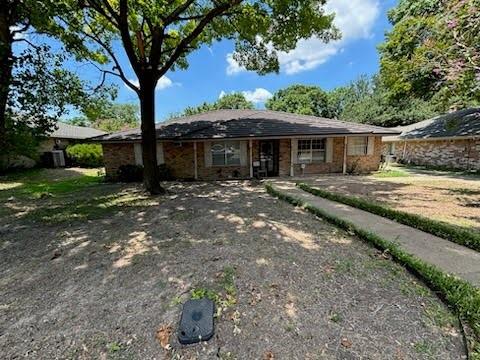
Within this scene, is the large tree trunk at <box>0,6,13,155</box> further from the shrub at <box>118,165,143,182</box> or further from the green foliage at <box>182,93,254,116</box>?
the green foliage at <box>182,93,254,116</box>

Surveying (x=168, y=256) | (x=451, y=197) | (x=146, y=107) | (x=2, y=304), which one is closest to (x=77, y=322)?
(x=2, y=304)

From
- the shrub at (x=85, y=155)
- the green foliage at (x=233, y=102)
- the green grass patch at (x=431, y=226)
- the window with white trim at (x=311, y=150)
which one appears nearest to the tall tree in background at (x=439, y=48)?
the green grass patch at (x=431, y=226)

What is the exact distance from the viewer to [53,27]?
28.1 feet

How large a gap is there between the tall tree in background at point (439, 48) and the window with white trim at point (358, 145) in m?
3.70

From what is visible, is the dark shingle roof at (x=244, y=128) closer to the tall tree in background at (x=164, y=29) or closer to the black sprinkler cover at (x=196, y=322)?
the tall tree in background at (x=164, y=29)

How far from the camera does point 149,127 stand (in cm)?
903

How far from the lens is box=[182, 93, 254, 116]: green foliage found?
42125mm

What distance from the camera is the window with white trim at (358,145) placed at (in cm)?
1400

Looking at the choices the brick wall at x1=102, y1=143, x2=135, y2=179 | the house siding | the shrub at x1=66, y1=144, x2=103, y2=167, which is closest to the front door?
the house siding

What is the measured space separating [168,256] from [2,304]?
201 centimetres

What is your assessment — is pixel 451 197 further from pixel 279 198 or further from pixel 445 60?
pixel 279 198

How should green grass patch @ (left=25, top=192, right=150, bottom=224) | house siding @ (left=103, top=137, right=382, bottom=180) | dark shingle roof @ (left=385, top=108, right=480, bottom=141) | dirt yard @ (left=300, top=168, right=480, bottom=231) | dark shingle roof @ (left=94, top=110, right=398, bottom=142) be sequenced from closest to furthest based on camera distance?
dirt yard @ (left=300, top=168, right=480, bottom=231), green grass patch @ (left=25, top=192, right=150, bottom=224), dark shingle roof @ (left=94, top=110, right=398, bottom=142), house siding @ (left=103, top=137, right=382, bottom=180), dark shingle roof @ (left=385, top=108, right=480, bottom=141)

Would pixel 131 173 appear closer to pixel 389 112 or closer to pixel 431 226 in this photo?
pixel 431 226

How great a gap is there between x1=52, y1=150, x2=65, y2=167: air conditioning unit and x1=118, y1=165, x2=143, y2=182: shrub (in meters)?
9.81
